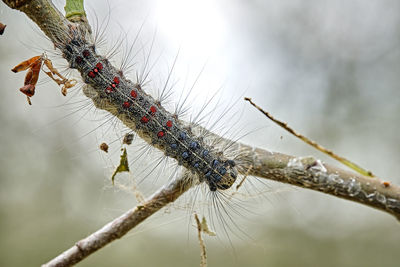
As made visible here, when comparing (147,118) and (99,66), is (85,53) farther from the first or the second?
(147,118)

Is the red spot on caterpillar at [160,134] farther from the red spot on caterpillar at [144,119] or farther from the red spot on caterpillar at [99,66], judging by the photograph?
the red spot on caterpillar at [99,66]

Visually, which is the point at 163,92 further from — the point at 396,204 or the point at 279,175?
the point at 396,204

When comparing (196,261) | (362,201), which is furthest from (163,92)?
(196,261)

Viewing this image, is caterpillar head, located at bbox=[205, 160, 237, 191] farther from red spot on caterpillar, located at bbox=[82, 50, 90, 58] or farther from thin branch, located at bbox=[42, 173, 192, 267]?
red spot on caterpillar, located at bbox=[82, 50, 90, 58]

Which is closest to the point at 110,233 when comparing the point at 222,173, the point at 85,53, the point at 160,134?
the point at 160,134

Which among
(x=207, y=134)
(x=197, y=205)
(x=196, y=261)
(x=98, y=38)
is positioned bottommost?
(x=196, y=261)

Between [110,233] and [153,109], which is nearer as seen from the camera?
[110,233]

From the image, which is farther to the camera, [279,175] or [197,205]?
A: [197,205]
